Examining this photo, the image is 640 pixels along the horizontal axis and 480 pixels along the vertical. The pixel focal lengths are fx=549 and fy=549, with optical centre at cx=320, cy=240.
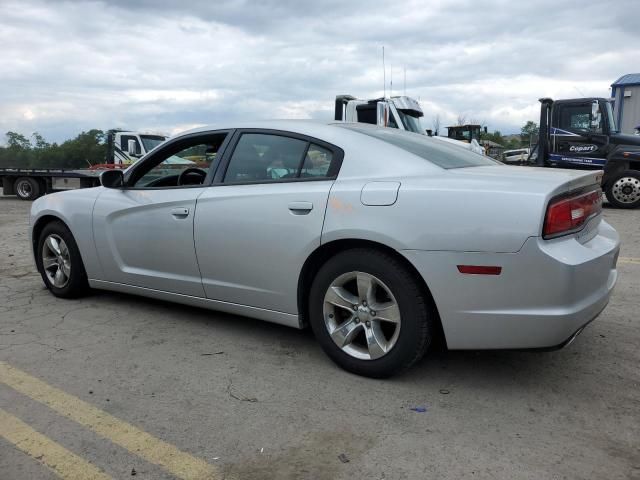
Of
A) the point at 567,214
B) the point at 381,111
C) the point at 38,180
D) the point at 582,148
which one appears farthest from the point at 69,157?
the point at 567,214

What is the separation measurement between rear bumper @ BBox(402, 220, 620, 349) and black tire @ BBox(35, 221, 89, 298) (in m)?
3.09

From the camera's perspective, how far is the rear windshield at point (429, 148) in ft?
10.8

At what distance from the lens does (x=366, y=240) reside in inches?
118

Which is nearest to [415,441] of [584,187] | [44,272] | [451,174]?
[451,174]

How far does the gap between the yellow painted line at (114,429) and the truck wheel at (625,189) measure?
12.2 meters

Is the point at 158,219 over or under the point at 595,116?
under

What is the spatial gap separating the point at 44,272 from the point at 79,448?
2954 mm

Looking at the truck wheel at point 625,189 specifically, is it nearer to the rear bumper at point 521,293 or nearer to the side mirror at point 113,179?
the rear bumper at point 521,293

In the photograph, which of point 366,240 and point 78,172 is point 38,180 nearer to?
point 78,172

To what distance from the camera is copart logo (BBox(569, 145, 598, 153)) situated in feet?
40.6

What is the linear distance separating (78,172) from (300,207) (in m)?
16.2

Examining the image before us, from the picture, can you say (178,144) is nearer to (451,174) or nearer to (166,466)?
(451,174)

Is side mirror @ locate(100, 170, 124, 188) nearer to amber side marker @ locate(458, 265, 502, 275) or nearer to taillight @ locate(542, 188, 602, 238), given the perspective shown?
amber side marker @ locate(458, 265, 502, 275)

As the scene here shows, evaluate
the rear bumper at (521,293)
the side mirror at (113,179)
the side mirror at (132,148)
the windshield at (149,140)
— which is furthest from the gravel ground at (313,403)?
the windshield at (149,140)
